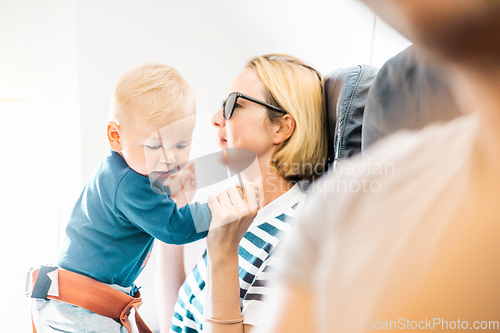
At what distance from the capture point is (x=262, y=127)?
2.90ft

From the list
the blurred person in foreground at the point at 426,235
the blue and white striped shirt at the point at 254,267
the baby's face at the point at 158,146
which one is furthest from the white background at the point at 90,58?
the blurred person in foreground at the point at 426,235

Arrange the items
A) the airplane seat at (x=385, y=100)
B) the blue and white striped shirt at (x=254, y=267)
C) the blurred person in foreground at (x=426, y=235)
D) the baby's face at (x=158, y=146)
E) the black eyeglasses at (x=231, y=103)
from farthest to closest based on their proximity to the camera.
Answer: the black eyeglasses at (x=231, y=103), the blue and white striped shirt at (x=254, y=267), the baby's face at (x=158, y=146), the airplane seat at (x=385, y=100), the blurred person in foreground at (x=426, y=235)

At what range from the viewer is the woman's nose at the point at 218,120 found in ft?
2.50

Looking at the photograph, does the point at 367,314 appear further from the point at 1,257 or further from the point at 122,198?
the point at 1,257

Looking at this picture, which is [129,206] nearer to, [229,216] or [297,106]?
[229,216]

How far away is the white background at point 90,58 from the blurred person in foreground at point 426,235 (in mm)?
514

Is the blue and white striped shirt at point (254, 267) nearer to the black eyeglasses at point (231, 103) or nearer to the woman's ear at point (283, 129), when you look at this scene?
the woman's ear at point (283, 129)

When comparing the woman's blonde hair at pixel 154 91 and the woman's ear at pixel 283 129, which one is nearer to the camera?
the woman's blonde hair at pixel 154 91

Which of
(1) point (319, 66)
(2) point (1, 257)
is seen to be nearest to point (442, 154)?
(1) point (319, 66)

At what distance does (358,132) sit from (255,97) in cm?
28

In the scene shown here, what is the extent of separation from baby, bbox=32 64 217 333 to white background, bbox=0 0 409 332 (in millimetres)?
144

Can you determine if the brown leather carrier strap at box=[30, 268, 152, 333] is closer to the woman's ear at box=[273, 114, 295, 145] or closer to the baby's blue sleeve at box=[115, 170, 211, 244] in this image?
the baby's blue sleeve at box=[115, 170, 211, 244]

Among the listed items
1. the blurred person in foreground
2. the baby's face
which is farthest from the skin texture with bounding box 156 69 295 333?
the blurred person in foreground

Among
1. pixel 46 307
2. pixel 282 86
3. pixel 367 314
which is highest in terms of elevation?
pixel 282 86
